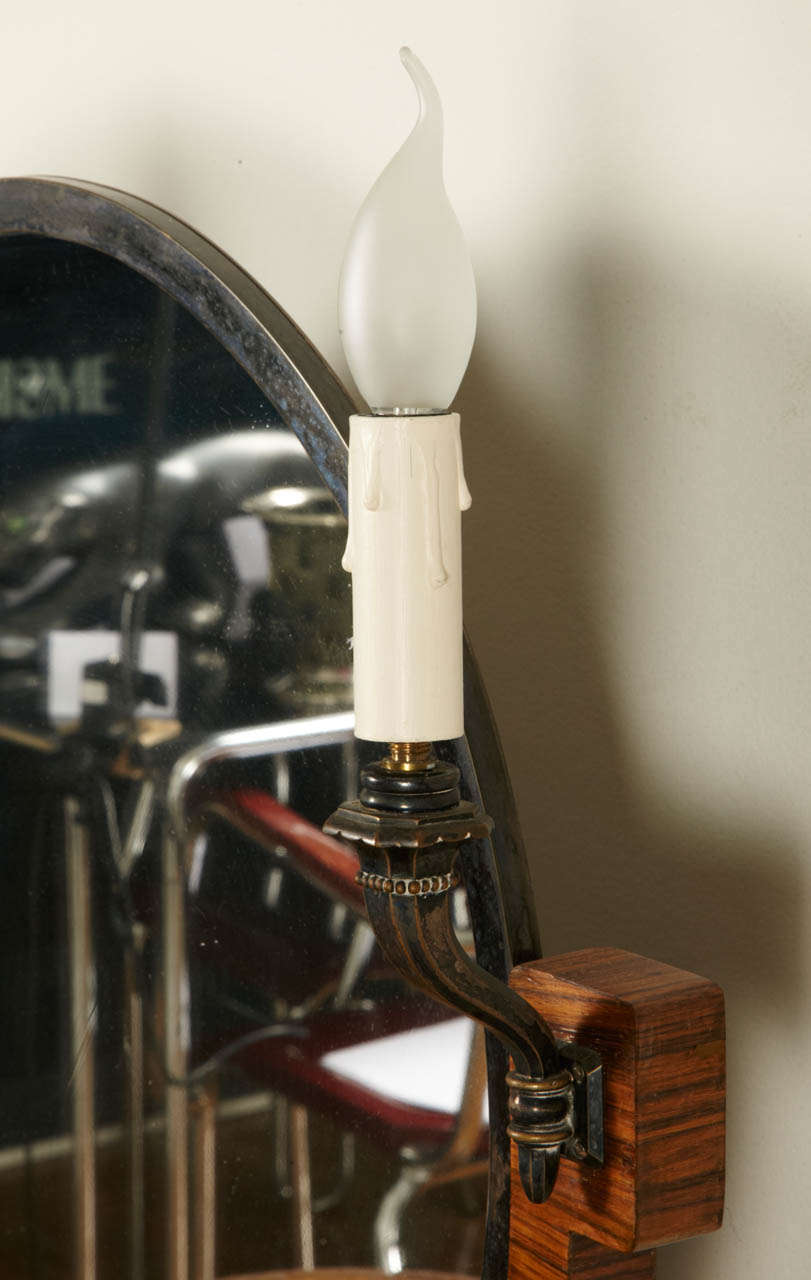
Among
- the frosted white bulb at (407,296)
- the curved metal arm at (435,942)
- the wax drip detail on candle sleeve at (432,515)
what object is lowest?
the curved metal arm at (435,942)

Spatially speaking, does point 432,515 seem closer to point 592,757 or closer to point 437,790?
point 437,790

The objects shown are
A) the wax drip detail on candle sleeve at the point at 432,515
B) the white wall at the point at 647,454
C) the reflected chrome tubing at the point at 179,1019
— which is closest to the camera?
the wax drip detail on candle sleeve at the point at 432,515

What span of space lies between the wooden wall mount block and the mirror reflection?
1.9 inches

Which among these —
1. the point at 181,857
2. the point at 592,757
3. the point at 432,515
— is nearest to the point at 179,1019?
the point at 181,857

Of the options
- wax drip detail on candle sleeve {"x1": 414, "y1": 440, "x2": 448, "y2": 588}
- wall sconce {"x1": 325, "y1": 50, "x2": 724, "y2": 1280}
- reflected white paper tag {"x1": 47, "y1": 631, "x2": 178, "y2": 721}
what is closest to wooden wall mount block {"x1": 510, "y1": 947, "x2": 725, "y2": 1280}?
wall sconce {"x1": 325, "y1": 50, "x2": 724, "y2": 1280}

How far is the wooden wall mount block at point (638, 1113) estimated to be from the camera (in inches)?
14.3

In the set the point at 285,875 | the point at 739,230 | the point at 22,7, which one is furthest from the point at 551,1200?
the point at 22,7

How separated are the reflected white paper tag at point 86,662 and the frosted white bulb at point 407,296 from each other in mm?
255

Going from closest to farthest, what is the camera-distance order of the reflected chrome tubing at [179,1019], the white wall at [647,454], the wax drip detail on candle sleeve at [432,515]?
1. the wax drip detail on candle sleeve at [432,515]
2. the white wall at [647,454]
3. the reflected chrome tubing at [179,1019]

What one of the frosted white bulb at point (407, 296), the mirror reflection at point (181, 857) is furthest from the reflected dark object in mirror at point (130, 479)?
the frosted white bulb at point (407, 296)

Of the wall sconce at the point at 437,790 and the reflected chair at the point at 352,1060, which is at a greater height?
the wall sconce at the point at 437,790

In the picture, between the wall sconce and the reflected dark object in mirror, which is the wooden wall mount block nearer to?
the wall sconce

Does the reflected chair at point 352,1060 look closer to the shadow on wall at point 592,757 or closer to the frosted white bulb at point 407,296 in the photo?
the shadow on wall at point 592,757

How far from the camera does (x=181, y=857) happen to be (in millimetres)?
564
